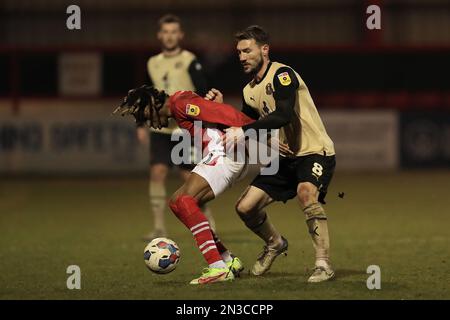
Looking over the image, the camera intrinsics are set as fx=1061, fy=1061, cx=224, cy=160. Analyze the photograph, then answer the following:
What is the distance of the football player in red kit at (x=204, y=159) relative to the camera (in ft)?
25.8

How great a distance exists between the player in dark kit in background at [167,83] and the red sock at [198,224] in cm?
317

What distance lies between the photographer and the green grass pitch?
25.2ft

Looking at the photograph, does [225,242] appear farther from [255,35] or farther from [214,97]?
[255,35]

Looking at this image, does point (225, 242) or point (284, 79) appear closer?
point (284, 79)

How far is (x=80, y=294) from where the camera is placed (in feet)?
24.6

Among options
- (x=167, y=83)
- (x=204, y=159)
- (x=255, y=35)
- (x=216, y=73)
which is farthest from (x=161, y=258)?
(x=216, y=73)

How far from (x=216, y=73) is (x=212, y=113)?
13627 millimetres

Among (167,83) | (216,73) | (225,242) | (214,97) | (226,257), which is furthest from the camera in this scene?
(216,73)

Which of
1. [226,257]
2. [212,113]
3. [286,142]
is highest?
[212,113]

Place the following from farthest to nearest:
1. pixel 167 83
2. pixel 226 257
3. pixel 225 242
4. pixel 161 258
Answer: pixel 167 83, pixel 225 242, pixel 226 257, pixel 161 258

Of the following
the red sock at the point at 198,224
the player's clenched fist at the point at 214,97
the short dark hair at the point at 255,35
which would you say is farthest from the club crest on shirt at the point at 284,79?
the red sock at the point at 198,224

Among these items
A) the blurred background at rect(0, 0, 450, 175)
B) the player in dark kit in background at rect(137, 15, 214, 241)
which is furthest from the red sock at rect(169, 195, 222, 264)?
the blurred background at rect(0, 0, 450, 175)

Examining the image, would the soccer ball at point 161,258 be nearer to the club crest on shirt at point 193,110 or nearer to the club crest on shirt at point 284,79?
the club crest on shirt at point 193,110

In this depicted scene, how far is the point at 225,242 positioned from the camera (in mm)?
10859
